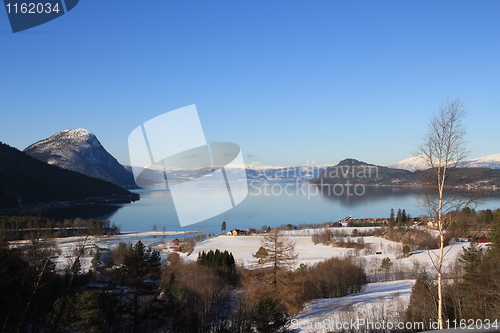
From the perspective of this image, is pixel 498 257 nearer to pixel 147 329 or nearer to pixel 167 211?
pixel 147 329

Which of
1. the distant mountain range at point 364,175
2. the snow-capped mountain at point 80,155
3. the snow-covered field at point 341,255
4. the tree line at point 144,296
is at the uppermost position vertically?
the snow-capped mountain at point 80,155

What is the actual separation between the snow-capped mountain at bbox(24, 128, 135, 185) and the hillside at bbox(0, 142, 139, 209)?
22.1 meters

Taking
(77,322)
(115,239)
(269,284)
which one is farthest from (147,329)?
(115,239)

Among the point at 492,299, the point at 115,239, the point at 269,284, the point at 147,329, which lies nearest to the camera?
the point at 492,299

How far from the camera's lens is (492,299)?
169 inches

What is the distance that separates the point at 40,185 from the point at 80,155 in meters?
42.4

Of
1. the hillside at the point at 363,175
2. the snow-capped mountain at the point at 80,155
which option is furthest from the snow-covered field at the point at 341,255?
the snow-capped mountain at the point at 80,155

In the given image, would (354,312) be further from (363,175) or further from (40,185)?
(363,175)

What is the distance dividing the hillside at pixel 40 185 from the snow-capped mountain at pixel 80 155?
72.4ft

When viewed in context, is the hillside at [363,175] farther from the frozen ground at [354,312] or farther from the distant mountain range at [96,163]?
the frozen ground at [354,312]

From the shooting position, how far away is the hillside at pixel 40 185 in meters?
37.6

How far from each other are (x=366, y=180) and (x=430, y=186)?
270 ft

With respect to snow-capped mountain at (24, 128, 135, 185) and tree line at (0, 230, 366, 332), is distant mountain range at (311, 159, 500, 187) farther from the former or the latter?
tree line at (0, 230, 366, 332)

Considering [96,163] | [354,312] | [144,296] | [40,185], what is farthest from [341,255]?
[96,163]
